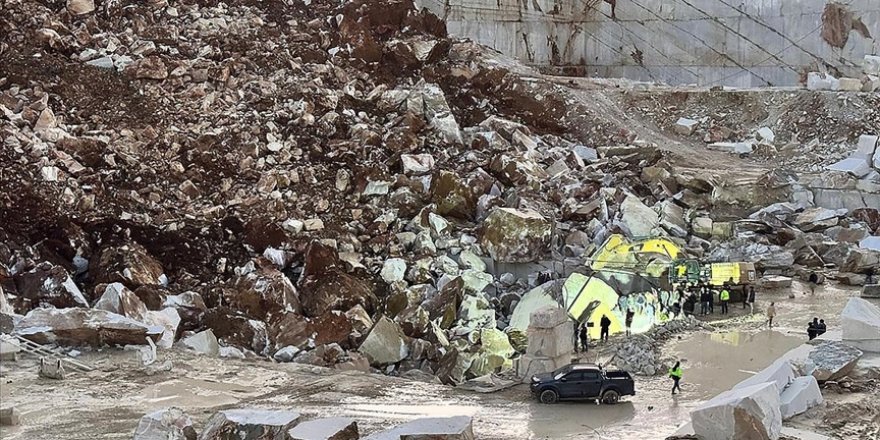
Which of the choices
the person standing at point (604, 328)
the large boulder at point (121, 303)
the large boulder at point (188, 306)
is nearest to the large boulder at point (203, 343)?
the large boulder at point (188, 306)

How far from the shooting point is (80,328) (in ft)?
33.1

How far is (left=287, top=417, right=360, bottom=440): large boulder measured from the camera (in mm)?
6719

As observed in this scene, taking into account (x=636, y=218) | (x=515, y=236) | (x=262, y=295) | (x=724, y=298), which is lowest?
(x=724, y=298)

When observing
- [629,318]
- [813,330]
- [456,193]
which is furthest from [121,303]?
[813,330]

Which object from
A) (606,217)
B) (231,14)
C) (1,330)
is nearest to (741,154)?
(606,217)

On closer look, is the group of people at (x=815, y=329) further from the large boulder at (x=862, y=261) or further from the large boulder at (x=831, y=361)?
the large boulder at (x=862, y=261)

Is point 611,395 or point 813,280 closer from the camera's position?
point 611,395

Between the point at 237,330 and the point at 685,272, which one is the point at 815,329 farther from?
the point at 237,330

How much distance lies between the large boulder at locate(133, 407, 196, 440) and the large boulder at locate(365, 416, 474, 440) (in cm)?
159

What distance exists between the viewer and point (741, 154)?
18984 mm

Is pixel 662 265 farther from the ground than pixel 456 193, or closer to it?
closer to it

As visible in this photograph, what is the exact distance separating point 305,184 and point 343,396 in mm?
6802

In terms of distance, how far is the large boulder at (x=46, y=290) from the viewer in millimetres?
11102

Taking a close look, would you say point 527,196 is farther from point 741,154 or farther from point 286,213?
point 741,154
